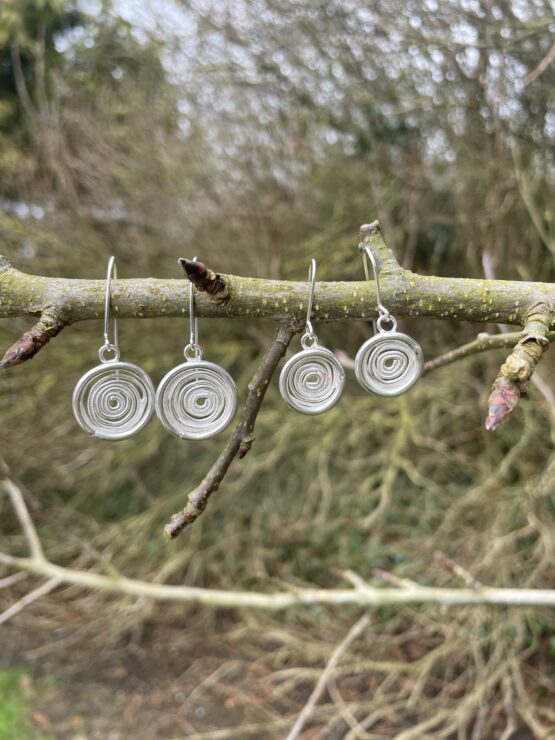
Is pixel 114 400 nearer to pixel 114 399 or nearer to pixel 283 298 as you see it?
pixel 114 399

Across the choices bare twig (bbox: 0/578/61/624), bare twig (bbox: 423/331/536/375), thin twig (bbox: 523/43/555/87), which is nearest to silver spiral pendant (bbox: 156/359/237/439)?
bare twig (bbox: 423/331/536/375)

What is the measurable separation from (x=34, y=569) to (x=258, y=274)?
276 cm

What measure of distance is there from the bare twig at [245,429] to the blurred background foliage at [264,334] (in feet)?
10.9

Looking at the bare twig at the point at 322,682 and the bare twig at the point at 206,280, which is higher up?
the bare twig at the point at 206,280

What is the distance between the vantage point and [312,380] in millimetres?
1358

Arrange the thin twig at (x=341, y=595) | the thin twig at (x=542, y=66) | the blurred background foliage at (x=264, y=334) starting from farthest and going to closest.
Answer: the blurred background foliage at (x=264, y=334) → the thin twig at (x=341, y=595) → the thin twig at (x=542, y=66)

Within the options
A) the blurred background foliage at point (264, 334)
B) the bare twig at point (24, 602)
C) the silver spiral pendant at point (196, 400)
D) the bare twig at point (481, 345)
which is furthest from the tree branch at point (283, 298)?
the blurred background foliage at point (264, 334)

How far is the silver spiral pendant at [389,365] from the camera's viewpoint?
1317 millimetres

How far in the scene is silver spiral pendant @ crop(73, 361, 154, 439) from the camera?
4.25ft

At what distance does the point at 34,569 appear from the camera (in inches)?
132

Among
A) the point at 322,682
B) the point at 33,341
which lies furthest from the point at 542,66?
the point at 322,682

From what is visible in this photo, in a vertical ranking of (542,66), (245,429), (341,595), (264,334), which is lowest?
(341,595)

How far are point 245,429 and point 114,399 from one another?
275 mm

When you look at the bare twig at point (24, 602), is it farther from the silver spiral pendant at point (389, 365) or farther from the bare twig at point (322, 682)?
the silver spiral pendant at point (389, 365)
